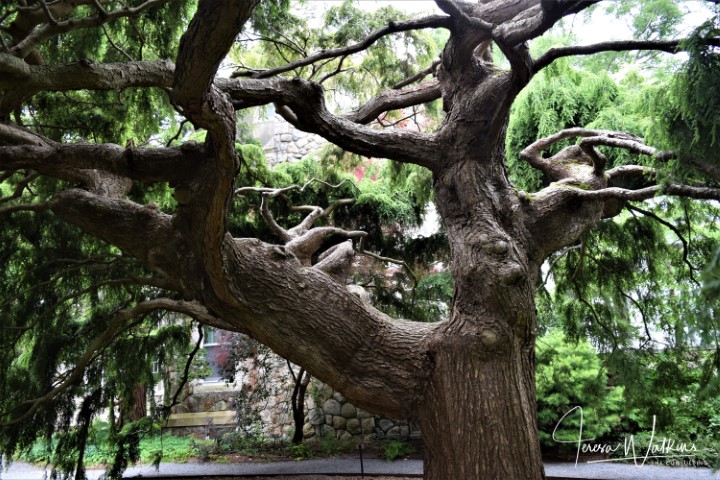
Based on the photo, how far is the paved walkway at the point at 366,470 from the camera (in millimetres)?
5592

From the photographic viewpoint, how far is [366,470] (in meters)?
6.55

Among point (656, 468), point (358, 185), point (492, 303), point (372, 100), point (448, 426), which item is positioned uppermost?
point (358, 185)

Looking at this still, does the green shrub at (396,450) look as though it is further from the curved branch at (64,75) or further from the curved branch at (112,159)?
the curved branch at (64,75)

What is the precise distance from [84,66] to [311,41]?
2593 mm

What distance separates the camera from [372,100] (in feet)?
15.0

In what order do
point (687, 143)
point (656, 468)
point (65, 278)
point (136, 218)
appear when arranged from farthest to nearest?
point (656, 468) < point (65, 278) < point (136, 218) < point (687, 143)

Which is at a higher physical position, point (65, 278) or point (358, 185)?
point (358, 185)

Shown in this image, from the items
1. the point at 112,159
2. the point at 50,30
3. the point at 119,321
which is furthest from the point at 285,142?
the point at 112,159

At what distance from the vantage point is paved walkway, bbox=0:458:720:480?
5592 millimetres

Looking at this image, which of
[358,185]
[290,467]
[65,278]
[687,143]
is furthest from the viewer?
[358,185]

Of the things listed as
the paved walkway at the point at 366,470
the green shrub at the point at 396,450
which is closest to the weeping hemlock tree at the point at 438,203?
the paved walkway at the point at 366,470

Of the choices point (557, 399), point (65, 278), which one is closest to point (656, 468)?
point (557, 399)

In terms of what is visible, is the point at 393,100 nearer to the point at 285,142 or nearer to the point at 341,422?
the point at 341,422

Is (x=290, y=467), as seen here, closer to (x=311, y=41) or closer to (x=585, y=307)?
(x=585, y=307)
